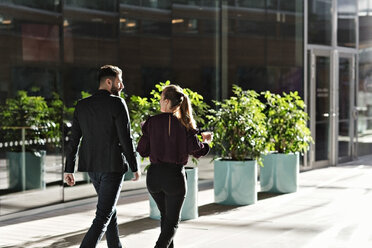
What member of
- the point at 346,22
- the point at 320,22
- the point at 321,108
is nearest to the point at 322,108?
the point at 321,108

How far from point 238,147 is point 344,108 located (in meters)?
6.81

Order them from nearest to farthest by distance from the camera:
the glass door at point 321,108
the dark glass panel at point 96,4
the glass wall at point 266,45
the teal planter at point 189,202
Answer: the teal planter at point 189,202, the dark glass panel at point 96,4, the glass wall at point 266,45, the glass door at point 321,108

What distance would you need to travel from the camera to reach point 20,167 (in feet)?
27.5

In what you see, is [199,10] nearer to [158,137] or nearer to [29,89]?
[29,89]

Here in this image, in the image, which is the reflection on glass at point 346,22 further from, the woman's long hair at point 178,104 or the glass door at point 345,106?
the woman's long hair at point 178,104

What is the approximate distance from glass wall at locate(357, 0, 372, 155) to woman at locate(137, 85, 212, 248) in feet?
37.5

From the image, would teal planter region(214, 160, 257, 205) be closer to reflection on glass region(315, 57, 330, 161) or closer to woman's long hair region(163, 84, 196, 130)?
woman's long hair region(163, 84, 196, 130)

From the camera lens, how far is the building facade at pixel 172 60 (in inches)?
331

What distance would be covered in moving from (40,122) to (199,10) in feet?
13.2

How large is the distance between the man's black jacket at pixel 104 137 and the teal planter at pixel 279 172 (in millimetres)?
5114

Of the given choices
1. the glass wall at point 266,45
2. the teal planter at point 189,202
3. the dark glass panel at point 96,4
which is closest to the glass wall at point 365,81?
the glass wall at point 266,45

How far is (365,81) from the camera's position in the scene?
16812mm

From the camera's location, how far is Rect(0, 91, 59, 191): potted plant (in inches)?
323

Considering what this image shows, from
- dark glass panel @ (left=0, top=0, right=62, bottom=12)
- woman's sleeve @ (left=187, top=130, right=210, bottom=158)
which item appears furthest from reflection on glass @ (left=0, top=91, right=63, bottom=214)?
woman's sleeve @ (left=187, top=130, right=210, bottom=158)
